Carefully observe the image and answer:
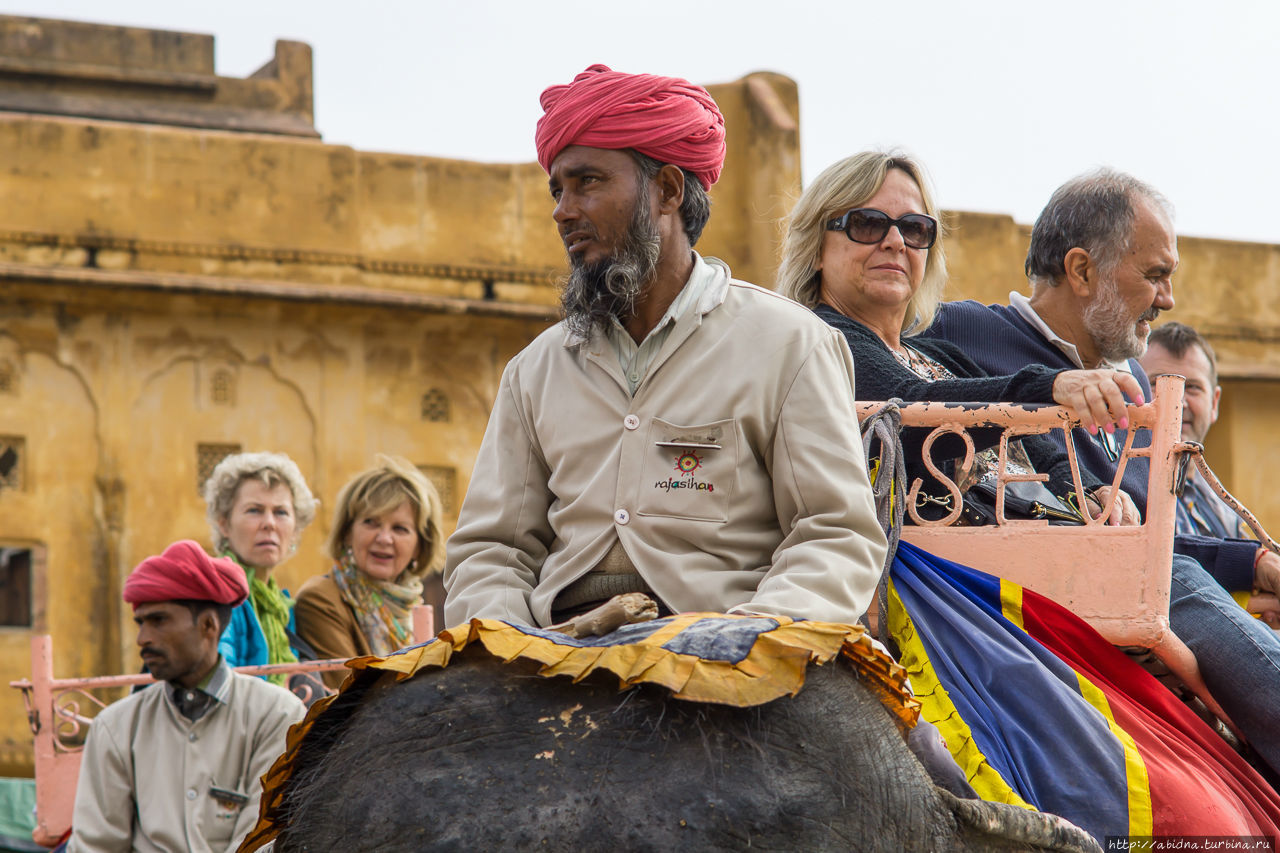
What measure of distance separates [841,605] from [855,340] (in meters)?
1.24

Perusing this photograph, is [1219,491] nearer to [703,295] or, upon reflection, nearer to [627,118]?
[703,295]

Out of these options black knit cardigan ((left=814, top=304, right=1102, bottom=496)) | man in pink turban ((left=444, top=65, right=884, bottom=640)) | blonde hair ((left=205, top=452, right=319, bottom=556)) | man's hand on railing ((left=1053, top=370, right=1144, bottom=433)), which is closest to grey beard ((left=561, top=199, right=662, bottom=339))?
man in pink turban ((left=444, top=65, right=884, bottom=640))

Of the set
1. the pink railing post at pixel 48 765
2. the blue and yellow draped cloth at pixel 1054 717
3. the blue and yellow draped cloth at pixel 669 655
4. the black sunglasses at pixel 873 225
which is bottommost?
the pink railing post at pixel 48 765

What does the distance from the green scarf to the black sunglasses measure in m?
3.57

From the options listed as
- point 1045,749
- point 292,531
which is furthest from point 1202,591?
point 292,531

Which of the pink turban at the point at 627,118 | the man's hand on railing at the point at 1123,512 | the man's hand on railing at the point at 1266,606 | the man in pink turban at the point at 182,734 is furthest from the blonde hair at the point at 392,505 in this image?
the pink turban at the point at 627,118

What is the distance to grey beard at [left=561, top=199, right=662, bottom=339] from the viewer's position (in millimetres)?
2723

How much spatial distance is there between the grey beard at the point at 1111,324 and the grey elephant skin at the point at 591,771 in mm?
2236

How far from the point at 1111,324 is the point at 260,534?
12.4 feet

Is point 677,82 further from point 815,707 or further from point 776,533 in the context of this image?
point 815,707

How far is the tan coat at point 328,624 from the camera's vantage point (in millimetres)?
6691

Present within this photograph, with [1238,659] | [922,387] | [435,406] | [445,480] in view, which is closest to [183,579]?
[922,387]

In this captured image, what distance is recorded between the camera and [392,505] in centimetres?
671

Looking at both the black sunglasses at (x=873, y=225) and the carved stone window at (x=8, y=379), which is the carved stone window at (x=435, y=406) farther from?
the black sunglasses at (x=873, y=225)
